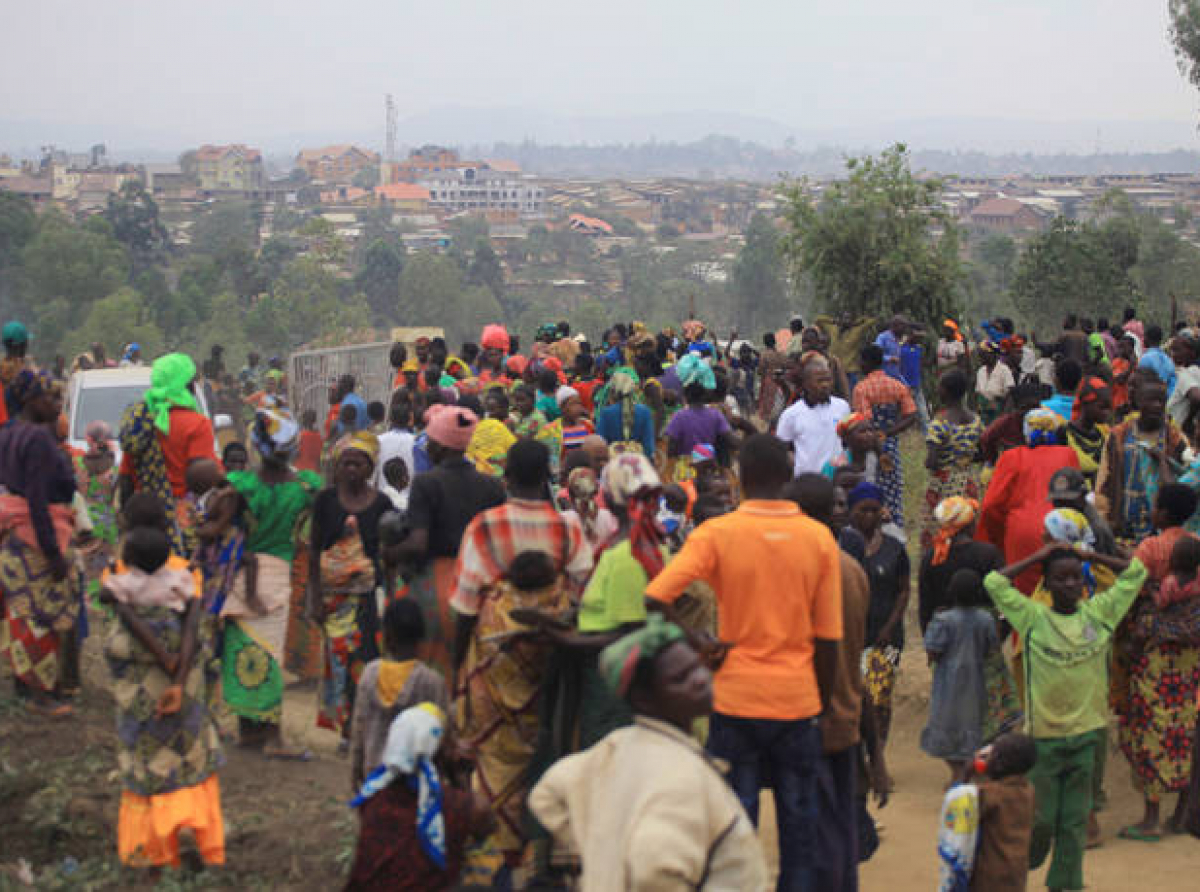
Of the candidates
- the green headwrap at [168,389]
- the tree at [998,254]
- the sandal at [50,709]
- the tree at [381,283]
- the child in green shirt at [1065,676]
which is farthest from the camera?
the tree at [381,283]

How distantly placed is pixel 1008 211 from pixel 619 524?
168679 millimetres

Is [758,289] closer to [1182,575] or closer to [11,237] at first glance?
[11,237]

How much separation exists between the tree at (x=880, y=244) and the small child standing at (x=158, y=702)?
17.1 meters

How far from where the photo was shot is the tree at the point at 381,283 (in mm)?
87375

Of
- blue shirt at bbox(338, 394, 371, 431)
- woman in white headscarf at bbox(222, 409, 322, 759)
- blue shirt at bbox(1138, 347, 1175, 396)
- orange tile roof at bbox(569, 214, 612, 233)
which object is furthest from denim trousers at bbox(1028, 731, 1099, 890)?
orange tile roof at bbox(569, 214, 612, 233)

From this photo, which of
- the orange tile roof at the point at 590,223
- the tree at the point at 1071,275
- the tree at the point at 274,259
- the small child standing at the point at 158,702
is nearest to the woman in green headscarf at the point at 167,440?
the small child standing at the point at 158,702

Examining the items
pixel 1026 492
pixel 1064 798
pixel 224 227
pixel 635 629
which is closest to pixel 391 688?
pixel 635 629

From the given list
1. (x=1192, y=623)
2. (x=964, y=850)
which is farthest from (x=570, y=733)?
(x=1192, y=623)

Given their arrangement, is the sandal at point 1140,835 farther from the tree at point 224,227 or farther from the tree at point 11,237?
the tree at point 224,227

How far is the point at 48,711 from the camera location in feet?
25.5

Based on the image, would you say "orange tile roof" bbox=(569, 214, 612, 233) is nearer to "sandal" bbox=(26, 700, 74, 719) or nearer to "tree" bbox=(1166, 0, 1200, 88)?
"tree" bbox=(1166, 0, 1200, 88)

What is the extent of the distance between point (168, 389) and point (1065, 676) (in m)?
4.52

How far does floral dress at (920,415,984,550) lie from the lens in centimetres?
873

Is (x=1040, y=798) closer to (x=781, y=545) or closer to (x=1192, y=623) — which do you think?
(x=1192, y=623)
